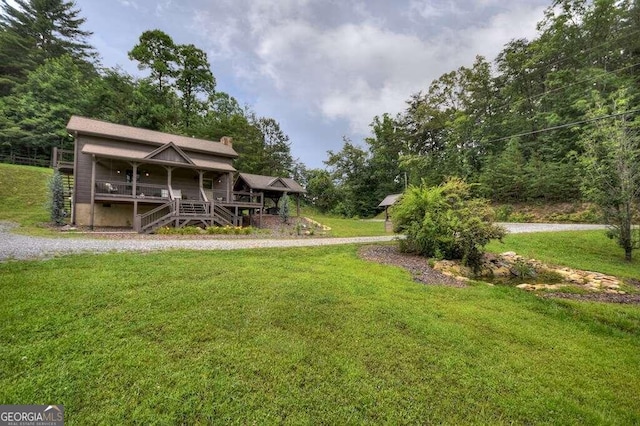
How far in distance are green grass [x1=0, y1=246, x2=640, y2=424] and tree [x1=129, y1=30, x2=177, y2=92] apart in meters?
33.0

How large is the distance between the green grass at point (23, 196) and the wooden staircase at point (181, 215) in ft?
16.1

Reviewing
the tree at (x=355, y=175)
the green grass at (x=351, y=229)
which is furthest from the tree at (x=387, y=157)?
the green grass at (x=351, y=229)

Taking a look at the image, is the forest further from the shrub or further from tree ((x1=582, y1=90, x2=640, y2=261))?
the shrub

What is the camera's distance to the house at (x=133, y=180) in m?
14.5

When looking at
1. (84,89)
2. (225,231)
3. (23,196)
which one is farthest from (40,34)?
(225,231)

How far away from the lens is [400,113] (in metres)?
40.4

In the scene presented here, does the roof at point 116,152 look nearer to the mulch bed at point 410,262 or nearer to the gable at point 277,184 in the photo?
the gable at point 277,184

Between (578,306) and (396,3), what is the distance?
13389 mm

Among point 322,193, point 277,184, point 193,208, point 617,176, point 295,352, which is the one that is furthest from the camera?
point 322,193

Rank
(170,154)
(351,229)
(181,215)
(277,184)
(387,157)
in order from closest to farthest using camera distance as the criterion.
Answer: (181,215) < (170,154) < (351,229) < (277,184) < (387,157)

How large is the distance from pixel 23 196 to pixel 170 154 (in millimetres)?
11270

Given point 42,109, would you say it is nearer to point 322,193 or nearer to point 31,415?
point 322,193

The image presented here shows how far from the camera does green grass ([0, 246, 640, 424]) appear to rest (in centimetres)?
253

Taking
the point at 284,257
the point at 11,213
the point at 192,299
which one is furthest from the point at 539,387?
the point at 11,213
